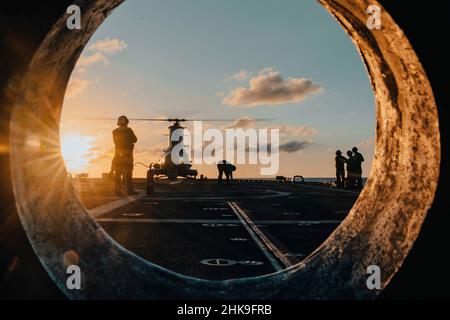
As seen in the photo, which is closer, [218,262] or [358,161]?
[218,262]

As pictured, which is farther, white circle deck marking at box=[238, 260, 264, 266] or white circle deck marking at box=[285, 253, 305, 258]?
white circle deck marking at box=[285, 253, 305, 258]

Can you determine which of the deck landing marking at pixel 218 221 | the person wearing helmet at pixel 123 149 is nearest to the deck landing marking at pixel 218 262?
the deck landing marking at pixel 218 221

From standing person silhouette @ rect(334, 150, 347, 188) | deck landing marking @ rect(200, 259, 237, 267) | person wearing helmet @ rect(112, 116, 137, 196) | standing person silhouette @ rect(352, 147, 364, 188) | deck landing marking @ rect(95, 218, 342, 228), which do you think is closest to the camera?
deck landing marking @ rect(200, 259, 237, 267)

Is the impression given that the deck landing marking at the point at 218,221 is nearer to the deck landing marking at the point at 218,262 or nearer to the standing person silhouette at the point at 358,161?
the deck landing marking at the point at 218,262

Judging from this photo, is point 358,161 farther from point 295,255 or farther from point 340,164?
point 295,255

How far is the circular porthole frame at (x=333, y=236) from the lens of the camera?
214 cm

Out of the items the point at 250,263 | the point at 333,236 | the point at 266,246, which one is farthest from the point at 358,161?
the point at 333,236

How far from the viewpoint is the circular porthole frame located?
214 cm

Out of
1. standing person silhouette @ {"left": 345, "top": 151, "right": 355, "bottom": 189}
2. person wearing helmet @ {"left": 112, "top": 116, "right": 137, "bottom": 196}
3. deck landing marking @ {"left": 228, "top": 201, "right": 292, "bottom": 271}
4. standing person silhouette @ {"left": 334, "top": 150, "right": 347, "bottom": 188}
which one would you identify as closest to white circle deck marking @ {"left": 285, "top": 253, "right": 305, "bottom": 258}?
deck landing marking @ {"left": 228, "top": 201, "right": 292, "bottom": 271}

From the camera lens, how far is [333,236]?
3168 mm

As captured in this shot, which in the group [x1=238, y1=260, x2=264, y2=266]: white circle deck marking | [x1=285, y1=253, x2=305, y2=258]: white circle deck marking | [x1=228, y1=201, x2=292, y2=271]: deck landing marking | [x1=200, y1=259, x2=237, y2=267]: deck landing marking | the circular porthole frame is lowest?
[x1=200, y1=259, x2=237, y2=267]: deck landing marking

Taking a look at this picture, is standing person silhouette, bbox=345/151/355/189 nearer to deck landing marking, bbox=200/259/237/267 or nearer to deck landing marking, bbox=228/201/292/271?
deck landing marking, bbox=228/201/292/271
